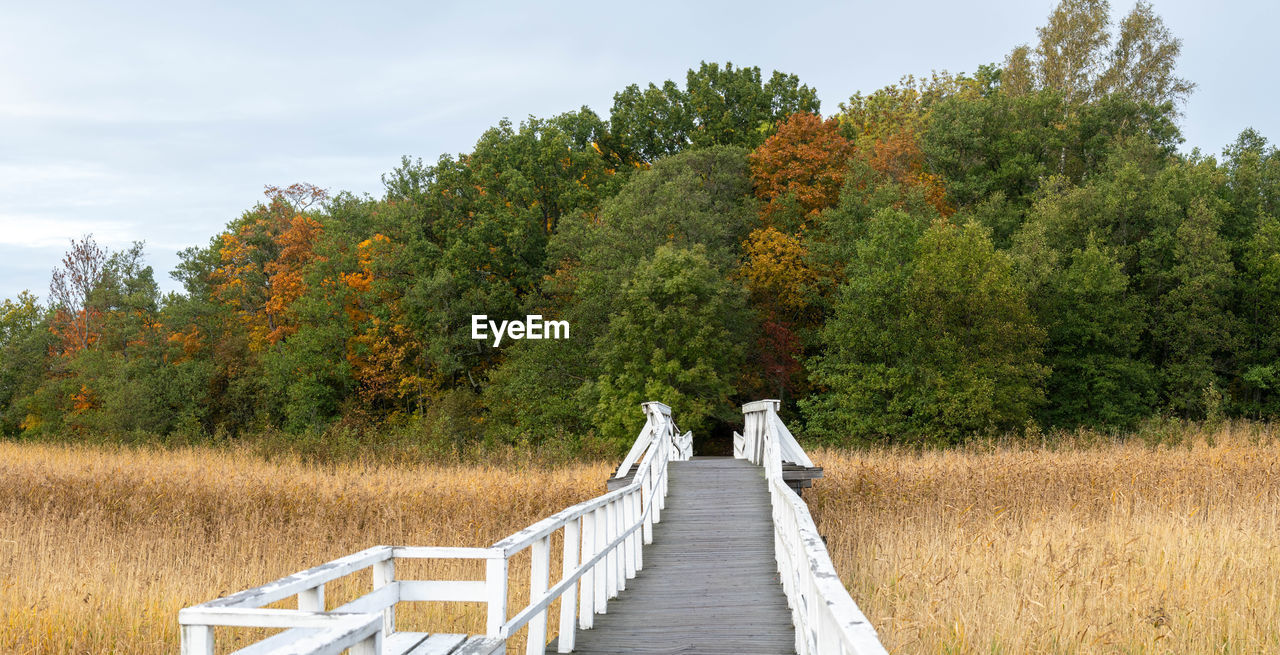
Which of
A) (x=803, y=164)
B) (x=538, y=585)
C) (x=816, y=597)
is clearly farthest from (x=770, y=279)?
(x=816, y=597)

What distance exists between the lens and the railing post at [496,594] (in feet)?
13.9

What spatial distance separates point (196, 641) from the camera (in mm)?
2652

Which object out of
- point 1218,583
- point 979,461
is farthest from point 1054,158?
point 1218,583

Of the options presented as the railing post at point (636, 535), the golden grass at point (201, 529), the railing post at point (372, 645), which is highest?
the railing post at point (372, 645)

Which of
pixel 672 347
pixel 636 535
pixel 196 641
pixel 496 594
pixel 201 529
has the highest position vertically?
pixel 672 347

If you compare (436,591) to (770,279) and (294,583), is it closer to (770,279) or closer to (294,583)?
(294,583)

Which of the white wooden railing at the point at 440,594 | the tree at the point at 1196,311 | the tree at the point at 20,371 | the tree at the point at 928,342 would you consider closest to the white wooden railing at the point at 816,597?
the white wooden railing at the point at 440,594

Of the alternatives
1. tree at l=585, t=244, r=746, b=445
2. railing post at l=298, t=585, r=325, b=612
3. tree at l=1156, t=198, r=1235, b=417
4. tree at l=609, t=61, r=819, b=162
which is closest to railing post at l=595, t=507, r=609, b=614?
railing post at l=298, t=585, r=325, b=612

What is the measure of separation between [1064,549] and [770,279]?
28462 mm

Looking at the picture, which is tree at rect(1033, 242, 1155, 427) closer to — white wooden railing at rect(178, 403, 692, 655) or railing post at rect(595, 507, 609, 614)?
white wooden railing at rect(178, 403, 692, 655)

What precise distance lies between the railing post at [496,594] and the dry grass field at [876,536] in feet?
10.6

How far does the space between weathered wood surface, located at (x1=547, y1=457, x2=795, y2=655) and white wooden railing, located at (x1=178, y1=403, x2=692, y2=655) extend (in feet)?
0.95

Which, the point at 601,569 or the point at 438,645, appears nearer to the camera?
the point at 438,645

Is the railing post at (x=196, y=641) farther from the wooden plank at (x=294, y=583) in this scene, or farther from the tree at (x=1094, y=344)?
the tree at (x=1094, y=344)
